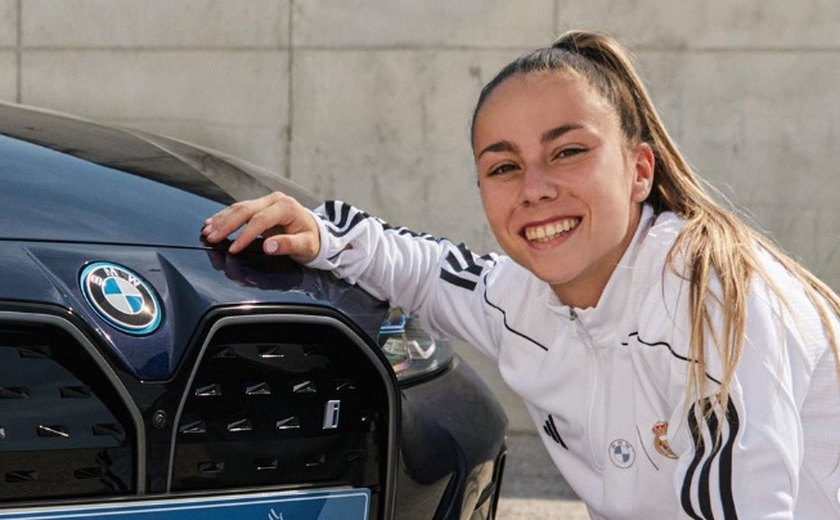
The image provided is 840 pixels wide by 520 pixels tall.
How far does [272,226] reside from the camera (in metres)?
2.18

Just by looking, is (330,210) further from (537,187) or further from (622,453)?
(622,453)

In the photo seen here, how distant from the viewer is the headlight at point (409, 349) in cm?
222

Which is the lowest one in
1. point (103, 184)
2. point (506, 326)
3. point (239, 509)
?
point (239, 509)

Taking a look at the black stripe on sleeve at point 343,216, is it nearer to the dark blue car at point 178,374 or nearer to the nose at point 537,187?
the dark blue car at point 178,374

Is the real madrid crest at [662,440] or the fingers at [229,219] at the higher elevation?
the fingers at [229,219]

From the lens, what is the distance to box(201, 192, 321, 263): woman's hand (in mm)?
2078

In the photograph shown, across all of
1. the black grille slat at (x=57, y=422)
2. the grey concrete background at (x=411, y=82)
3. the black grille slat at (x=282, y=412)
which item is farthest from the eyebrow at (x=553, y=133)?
the grey concrete background at (x=411, y=82)

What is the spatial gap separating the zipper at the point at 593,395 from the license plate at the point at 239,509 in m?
0.39

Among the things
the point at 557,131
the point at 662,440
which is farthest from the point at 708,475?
the point at 557,131

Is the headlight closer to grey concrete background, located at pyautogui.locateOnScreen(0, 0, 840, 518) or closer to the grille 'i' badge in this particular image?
the grille 'i' badge

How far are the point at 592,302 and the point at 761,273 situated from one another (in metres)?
0.33

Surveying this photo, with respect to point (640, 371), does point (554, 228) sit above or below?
above

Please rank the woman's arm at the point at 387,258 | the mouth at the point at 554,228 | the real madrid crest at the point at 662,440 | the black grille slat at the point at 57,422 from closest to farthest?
the black grille slat at the point at 57,422
the real madrid crest at the point at 662,440
the mouth at the point at 554,228
the woman's arm at the point at 387,258

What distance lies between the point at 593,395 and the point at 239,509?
62 centimetres
